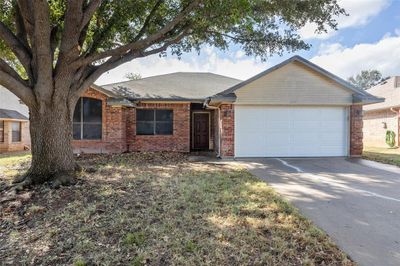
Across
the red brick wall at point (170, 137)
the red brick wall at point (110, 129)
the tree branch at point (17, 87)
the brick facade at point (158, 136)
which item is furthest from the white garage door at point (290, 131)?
the tree branch at point (17, 87)

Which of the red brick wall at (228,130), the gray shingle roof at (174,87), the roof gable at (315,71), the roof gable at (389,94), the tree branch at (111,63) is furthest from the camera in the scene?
the roof gable at (389,94)

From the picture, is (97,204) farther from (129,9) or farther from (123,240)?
(129,9)

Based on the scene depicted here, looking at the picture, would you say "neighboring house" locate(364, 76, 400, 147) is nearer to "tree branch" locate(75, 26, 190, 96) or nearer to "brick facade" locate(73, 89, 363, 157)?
"brick facade" locate(73, 89, 363, 157)

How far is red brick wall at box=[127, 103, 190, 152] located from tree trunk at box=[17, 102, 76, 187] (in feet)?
22.2

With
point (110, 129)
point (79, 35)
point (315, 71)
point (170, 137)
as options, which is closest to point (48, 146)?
point (79, 35)

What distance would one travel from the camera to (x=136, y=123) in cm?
1385

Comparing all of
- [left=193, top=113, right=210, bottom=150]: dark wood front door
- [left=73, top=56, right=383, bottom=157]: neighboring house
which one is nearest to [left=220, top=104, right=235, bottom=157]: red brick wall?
[left=73, top=56, right=383, bottom=157]: neighboring house

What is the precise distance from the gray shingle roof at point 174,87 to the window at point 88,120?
3.56 feet

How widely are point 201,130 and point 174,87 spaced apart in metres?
3.04

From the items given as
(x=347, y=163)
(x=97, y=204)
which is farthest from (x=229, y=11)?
(x=347, y=163)

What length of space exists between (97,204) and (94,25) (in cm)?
743

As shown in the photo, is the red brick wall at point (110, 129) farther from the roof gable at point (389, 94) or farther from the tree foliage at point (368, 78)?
the tree foliage at point (368, 78)

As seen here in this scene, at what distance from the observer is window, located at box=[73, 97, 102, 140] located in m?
13.1

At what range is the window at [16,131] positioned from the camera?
19.2 m
